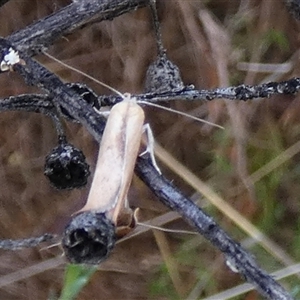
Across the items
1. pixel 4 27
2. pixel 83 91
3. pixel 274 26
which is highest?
pixel 4 27

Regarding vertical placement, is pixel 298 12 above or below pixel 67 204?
below

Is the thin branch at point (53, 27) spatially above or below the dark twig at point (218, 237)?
above

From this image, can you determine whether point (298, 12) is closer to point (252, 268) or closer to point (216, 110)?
point (252, 268)

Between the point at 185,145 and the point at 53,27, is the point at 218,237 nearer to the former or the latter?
the point at 53,27

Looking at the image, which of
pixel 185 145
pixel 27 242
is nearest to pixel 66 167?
pixel 27 242

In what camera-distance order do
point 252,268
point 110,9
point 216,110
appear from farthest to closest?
1. point 216,110
2. point 110,9
3. point 252,268

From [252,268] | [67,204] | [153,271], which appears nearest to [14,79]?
[67,204]

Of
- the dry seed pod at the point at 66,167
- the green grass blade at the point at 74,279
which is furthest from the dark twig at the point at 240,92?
the green grass blade at the point at 74,279

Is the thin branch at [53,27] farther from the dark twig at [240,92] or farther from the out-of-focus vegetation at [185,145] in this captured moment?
the out-of-focus vegetation at [185,145]
